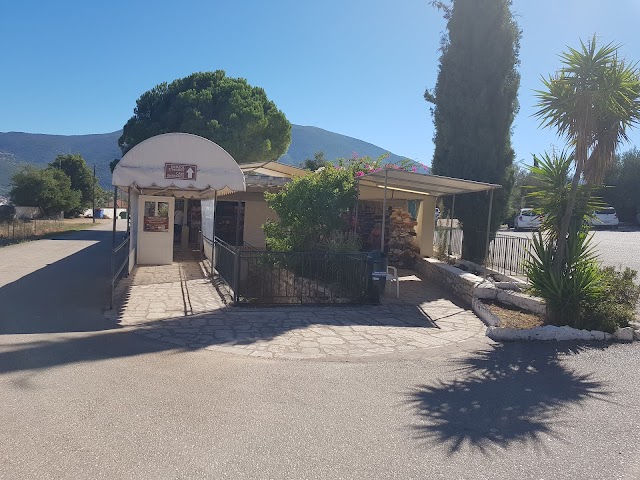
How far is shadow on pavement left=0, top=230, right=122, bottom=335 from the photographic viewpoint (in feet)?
24.3

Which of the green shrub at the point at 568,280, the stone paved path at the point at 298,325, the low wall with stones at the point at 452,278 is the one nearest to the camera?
the stone paved path at the point at 298,325

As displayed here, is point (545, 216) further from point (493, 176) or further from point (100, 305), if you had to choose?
point (100, 305)

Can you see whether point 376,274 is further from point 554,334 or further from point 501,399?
point 501,399

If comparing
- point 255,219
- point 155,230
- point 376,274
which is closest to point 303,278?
point 376,274

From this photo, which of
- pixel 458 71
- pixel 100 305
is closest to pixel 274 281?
pixel 100 305

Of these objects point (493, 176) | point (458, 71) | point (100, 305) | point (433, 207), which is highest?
point (458, 71)

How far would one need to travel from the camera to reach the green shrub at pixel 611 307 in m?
7.48

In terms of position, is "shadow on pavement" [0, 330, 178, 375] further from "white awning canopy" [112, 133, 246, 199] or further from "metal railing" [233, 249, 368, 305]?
"white awning canopy" [112, 133, 246, 199]

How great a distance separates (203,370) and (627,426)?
4101 millimetres

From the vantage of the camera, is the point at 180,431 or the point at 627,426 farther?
the point at 627,426

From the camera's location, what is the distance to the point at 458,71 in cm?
1425

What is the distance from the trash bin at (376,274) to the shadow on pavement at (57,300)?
4.50 meters

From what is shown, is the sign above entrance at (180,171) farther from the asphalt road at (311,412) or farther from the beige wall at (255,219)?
the beige wall at (255,219)

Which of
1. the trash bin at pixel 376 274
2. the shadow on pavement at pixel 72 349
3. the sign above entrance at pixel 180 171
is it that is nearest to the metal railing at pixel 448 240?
the trash bin at pixel 376 274
